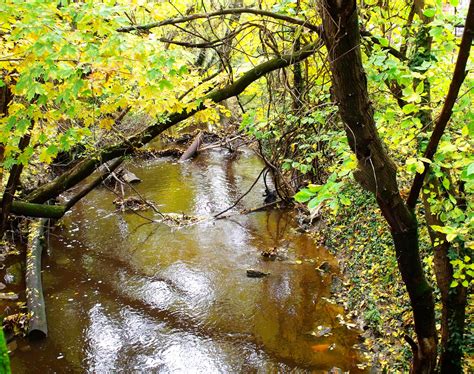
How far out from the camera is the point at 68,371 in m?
5.82

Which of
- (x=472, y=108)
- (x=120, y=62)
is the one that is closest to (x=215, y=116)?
(x=120, y=62)

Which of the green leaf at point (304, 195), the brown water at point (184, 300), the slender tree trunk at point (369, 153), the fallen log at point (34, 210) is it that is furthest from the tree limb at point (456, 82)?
the fallen log at point (34, 210)

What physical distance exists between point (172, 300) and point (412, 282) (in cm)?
515

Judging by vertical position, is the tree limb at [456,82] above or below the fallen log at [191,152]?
below

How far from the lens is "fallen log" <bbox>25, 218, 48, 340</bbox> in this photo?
6.50 m

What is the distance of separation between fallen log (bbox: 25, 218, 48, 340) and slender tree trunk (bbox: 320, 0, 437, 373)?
5879 millimetres

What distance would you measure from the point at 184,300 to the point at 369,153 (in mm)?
5656

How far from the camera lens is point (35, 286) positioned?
7570mm

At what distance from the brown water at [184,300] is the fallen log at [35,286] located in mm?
241

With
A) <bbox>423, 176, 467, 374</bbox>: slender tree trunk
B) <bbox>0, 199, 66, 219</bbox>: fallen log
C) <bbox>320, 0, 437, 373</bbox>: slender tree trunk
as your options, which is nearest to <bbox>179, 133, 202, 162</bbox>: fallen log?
<bbox>0, 199, 66, 219</bbox>: fallen log

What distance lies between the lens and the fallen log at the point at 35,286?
6500mm

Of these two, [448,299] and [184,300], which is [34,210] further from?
[448,299]

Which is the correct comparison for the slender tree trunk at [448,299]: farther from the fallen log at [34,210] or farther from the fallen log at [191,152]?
the fallen log at [191,152]

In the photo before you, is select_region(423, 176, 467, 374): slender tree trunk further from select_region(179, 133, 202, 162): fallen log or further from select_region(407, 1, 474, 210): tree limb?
select_region(179, 133, 202, 162): fallen log
